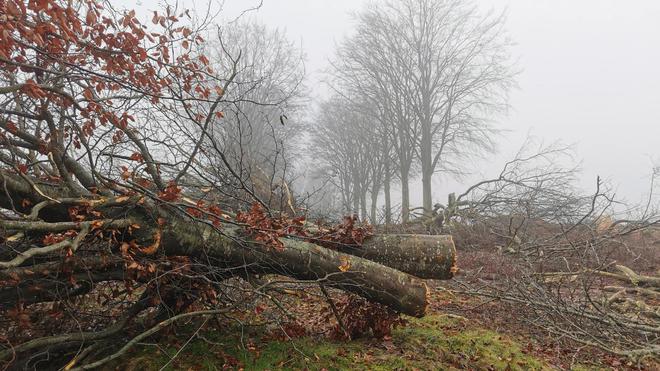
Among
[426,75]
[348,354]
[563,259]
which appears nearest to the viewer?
[348,354]

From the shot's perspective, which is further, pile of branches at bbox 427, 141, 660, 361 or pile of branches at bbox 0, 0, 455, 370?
pile of branches at bbox 427, 141, 660, 361

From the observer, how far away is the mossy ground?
3340 millimetres

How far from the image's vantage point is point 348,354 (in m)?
3.54

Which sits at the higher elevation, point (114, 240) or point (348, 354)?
point (114, 240)

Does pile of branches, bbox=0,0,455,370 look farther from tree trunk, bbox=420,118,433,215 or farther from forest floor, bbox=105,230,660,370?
tree trunk, bbox=420,118,433,215

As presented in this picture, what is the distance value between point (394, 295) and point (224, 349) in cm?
160

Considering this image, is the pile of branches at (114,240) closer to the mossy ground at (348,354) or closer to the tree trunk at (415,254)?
the tree trunk at (415,254)

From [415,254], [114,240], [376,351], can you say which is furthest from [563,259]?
[114,240]

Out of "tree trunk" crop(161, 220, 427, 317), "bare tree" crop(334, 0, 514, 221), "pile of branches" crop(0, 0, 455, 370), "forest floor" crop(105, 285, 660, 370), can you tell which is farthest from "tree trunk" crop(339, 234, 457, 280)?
"bare tree" crop(334, 0, 514, 221)

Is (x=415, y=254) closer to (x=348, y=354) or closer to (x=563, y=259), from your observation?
(x=348, y=354)

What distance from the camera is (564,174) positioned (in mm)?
10547

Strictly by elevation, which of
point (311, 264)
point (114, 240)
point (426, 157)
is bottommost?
point (311, 264)

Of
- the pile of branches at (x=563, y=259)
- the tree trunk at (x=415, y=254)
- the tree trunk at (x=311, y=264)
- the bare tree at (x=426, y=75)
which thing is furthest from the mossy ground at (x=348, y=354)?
the bare tree at (x=426, y=75)

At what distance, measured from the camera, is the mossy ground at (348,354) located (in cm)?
334
